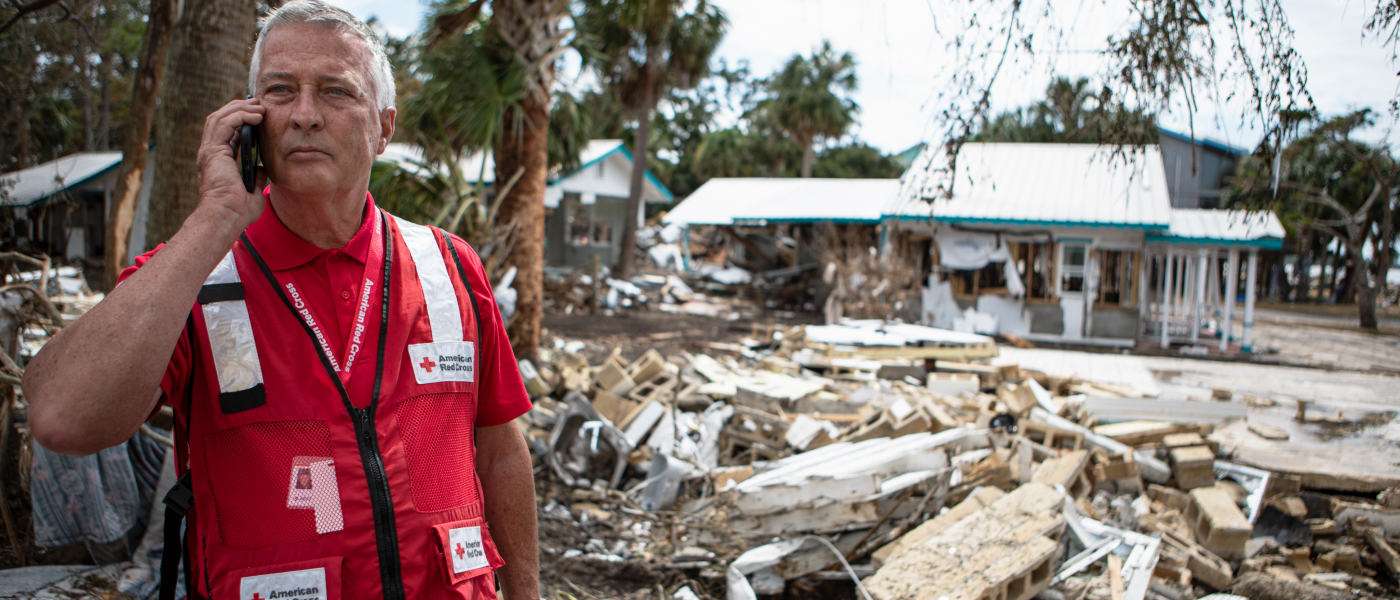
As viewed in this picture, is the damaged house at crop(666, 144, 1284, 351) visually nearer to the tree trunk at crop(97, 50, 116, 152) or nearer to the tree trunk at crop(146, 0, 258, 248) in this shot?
the tree trunk at crop(146, 0, 258, 248)

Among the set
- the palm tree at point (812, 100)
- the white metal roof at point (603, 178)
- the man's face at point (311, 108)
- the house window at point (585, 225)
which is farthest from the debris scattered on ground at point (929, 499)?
the palm tree at point (812, 100)

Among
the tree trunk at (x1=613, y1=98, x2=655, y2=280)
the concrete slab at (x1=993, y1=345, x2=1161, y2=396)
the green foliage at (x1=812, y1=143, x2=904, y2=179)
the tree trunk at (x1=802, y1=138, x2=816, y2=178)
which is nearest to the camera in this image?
the concrete slab at (x1=993, y1=345, x2=1161, y2=396)

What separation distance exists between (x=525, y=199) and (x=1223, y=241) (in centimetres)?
1379

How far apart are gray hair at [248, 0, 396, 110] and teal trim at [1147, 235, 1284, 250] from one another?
54.7 ft

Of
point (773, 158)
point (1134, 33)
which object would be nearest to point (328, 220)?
point (1134, 33)

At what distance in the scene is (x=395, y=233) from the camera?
68.8 inches

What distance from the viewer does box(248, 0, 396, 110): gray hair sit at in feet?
5.04

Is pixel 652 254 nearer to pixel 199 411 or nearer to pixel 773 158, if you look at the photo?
pixel 773 158

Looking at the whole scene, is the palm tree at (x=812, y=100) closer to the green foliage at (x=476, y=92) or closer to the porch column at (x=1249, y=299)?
the porch column at (x=1249, y=299)

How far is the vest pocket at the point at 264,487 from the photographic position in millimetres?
1422

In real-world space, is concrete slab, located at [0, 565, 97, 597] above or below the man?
below

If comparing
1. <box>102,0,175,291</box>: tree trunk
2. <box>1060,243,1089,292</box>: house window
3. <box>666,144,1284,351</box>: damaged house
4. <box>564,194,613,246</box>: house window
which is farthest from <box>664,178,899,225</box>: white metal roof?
<box>102,0,175,291</box>: tree trunk

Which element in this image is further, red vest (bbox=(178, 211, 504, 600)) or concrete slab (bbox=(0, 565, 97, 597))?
concrete slab (bbox=(0, 565, 97, 597))

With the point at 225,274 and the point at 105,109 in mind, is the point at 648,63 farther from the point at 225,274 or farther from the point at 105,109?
the point at 225,274
